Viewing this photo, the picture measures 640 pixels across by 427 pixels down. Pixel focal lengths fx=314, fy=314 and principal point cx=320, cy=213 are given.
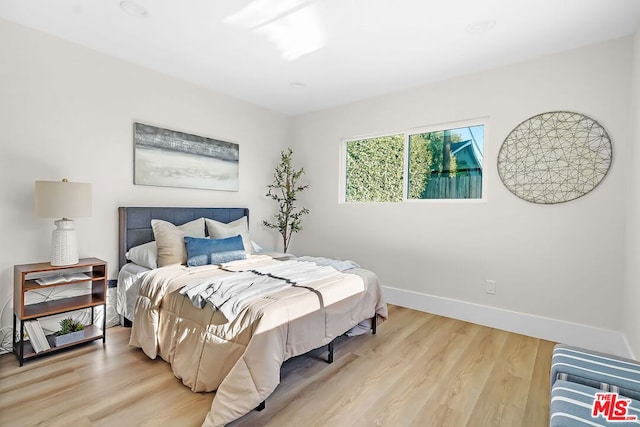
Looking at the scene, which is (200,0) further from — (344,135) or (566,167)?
(566,167)

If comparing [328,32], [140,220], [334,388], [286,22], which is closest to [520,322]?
[334,388]

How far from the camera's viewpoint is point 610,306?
2.60 meters

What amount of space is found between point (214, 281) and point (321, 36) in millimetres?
2118

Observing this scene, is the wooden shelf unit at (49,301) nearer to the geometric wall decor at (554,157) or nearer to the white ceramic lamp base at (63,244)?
the white ceramic lamp base at (63,244)

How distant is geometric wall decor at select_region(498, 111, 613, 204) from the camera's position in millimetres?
2635

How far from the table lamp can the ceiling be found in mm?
1294

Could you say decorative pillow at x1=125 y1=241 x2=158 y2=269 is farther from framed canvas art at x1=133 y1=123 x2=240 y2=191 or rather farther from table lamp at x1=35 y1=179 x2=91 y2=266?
framed canvas art at x1=133 y1=123 x2=240 y2=191

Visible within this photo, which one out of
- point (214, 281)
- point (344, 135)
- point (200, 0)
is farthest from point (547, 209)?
point (200, 0)

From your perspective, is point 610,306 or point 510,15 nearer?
point 510,15

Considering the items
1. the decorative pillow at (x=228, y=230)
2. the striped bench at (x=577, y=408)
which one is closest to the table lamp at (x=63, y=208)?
the decorative pillow at (x=228, y=230)

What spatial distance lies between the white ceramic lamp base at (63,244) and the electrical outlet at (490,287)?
373cm

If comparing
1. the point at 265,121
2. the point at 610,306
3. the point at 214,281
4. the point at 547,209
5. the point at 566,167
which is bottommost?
the point at 610,306

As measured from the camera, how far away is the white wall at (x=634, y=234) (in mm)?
2162

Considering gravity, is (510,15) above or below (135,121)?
above
